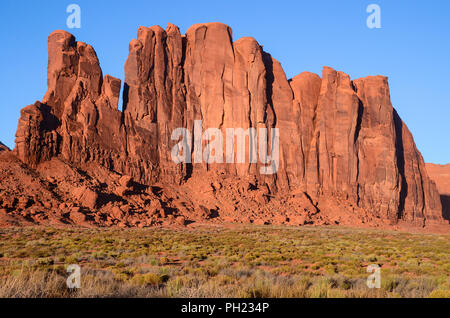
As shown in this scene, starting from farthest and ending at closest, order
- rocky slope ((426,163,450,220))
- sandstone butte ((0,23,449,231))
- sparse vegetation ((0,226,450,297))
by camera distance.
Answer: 1. rocky slope ((426,163,450,220))
2. sandstone butte ((0,23,449,231))
3. sparse vegetation ((0,226,450,297))

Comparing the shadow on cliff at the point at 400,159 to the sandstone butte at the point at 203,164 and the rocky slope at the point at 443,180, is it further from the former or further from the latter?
the rocky slope at the point at 443,180

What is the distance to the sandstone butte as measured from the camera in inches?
1779

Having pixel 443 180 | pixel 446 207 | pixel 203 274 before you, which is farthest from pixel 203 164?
pixel 443 180

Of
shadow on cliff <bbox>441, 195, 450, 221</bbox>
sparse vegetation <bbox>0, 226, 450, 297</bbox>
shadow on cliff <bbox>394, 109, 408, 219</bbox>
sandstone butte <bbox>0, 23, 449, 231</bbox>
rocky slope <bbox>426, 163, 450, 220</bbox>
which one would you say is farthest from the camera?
rocky slope <bbox>426, 163, 450, 220</bbox>

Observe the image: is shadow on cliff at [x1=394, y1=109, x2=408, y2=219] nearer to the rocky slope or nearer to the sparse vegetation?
the rocky slope

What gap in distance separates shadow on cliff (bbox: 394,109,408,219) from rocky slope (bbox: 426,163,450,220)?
89.7ft

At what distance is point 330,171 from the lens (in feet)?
214

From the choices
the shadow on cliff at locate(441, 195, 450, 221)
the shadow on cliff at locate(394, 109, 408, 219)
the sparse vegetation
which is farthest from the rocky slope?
the sparse vegetation

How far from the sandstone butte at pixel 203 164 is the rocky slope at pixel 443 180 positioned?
2400 centimetres

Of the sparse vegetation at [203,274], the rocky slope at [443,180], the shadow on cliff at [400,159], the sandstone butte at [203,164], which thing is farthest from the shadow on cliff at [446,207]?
the sparse vegetation at [203,274]

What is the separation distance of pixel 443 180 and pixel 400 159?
57074 mm

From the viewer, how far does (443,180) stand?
120000 mm

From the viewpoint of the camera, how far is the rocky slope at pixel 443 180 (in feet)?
318
